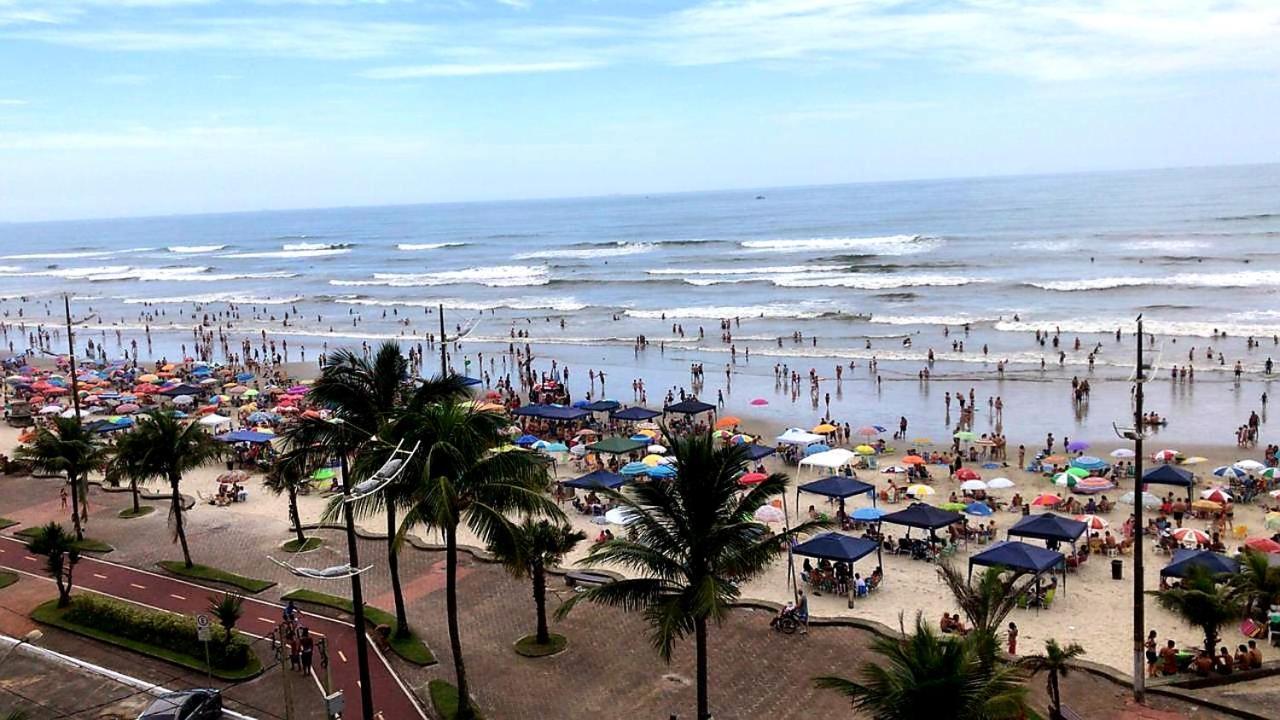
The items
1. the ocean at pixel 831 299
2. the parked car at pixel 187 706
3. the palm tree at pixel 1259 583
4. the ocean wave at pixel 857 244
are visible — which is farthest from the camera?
the ocean wave at pixel 857 244

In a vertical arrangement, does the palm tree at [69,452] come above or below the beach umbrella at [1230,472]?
above

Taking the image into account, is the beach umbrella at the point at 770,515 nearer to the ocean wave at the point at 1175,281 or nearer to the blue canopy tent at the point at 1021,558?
the blue canopy tent at the point at 1021,558

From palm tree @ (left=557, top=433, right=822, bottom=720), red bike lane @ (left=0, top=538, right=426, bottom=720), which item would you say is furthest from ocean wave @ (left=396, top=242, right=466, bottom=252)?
palm tree @ (left=557, top=433, right=822, bottom=720)

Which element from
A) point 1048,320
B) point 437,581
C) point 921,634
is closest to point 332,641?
point 437,581

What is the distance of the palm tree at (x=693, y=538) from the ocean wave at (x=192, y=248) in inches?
6608

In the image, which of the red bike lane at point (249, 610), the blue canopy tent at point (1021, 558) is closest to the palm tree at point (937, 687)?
the red bike lane at point (249, 610)

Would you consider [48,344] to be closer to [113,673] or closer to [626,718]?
[113,673]

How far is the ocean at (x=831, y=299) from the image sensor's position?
4244 cm

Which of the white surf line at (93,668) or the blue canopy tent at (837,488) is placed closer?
the white surf line at (93,668)

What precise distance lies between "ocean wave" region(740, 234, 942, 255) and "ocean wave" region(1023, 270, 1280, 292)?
1115 inches

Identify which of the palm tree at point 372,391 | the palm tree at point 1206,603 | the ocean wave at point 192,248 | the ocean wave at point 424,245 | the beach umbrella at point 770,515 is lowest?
the beach umbrella at point 770,515

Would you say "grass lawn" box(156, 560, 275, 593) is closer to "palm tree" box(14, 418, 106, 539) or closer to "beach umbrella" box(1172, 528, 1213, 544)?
"palm tree" box(14, 418, 106, 539)

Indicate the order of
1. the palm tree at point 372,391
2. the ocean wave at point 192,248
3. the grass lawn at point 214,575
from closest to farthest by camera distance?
the palm tree at point 372,391, the grass lawn at point 214,575, the ocean wave at point 192,248

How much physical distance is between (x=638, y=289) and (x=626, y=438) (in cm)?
5097
